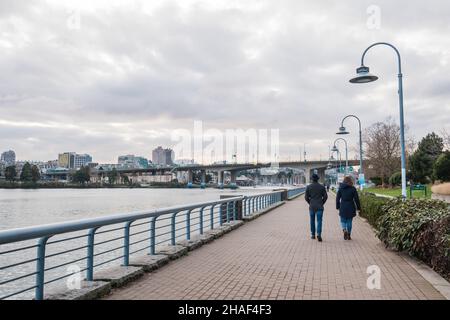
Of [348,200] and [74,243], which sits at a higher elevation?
[348,200]

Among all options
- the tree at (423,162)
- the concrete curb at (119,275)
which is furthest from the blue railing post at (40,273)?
the tree at (423,162)

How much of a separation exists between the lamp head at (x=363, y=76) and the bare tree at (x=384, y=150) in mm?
47794

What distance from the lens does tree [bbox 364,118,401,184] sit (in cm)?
6034

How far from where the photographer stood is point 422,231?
323 inches

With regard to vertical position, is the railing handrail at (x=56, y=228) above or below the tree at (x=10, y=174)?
below

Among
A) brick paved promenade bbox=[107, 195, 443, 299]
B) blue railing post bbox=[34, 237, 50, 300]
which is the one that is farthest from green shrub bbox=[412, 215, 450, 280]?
blue railing post bbox=[34, 237, 50, 300]

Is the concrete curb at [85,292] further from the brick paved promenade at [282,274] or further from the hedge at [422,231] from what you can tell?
the hedge at [422,231]

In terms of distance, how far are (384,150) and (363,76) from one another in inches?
1933

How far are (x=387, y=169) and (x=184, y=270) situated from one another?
190 feet

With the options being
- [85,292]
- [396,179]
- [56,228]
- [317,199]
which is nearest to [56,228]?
[56,228]

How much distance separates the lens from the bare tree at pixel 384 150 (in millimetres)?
60350

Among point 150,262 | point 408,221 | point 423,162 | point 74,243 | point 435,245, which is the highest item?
point 423,162

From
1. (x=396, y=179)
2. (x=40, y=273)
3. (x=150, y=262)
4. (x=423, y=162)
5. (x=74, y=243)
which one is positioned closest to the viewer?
(x=40, y=273)

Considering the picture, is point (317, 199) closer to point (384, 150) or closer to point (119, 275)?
point (119, 275)
